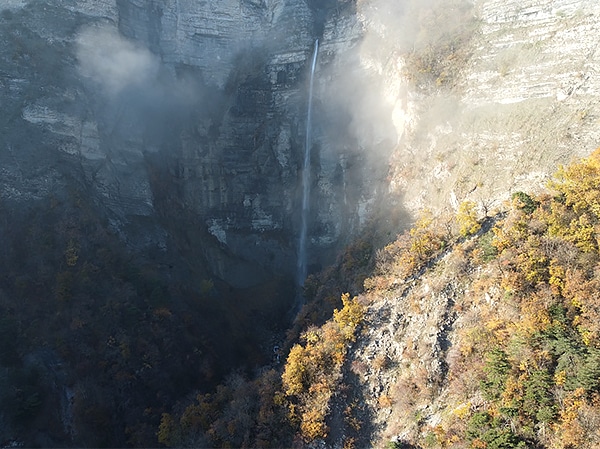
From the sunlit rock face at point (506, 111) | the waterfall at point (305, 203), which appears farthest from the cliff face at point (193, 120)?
the sunlit rock face at point (506, 111)

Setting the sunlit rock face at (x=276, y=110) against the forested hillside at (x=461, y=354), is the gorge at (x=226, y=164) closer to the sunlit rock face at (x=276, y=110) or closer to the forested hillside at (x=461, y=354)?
the sunlit rock face at (x=276, y=110)

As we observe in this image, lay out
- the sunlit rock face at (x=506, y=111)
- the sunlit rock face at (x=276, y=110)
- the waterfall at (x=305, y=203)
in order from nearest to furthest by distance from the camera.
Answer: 1. the sunlit rock face at (x=506, y=111)
2. the sunlit rock face at (x=276, y=110)
3. the waterfall at (x=305, y=203)

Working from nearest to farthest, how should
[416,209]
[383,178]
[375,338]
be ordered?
[375,338] < [416,209] < [383,178]

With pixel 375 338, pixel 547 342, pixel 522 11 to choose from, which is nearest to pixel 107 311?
pixel 375 338

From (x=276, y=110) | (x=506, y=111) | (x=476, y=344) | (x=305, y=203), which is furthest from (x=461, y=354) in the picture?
(x=276, y=110)

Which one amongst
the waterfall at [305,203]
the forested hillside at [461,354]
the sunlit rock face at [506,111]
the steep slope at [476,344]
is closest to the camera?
the steep slope at [476,344]

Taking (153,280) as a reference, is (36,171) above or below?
above

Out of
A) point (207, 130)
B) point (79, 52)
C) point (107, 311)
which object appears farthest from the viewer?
point (207, 130)

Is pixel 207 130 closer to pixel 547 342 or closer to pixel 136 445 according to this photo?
pixel 136 445

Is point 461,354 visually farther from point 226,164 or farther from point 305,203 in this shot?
point 226,164
